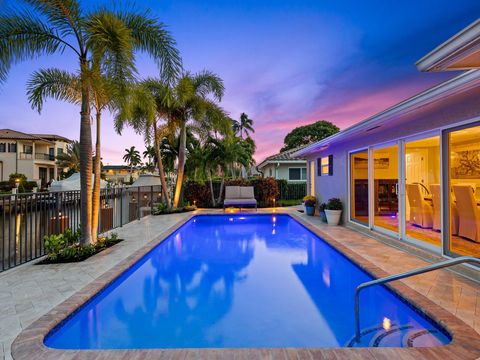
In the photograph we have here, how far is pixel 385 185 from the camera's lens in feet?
28.2

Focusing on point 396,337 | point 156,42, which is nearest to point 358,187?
point 396,337

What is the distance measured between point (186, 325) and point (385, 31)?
12444 mm

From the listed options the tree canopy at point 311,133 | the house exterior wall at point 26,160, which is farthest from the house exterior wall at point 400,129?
the house exterior wall at point 26,160

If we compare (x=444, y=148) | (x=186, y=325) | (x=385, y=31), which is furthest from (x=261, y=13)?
(x=186, y=325)

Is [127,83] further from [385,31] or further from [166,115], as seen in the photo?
[385,31]

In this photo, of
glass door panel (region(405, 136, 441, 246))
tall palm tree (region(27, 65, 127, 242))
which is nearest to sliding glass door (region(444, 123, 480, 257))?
glass door panel (region(405, 136, 441, 246))

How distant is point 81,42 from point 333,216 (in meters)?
8.54

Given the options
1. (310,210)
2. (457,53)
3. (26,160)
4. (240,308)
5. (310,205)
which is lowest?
(240,308)

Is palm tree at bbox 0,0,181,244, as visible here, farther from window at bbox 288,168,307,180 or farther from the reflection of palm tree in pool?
window at bbox 288,168,307,180

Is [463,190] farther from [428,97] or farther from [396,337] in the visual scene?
[396,337]

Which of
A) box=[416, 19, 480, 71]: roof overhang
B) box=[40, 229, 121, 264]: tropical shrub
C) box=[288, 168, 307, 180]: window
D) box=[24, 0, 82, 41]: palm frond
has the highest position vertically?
box=[24, 0, 82, 41]: palm frond

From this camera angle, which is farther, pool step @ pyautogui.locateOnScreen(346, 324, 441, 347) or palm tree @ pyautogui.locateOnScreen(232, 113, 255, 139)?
palm tree @ pyautogui.locateOnScreen(232, 113, 255, 139)

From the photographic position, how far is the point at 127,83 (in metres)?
5.35

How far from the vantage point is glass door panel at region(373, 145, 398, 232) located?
811cm
